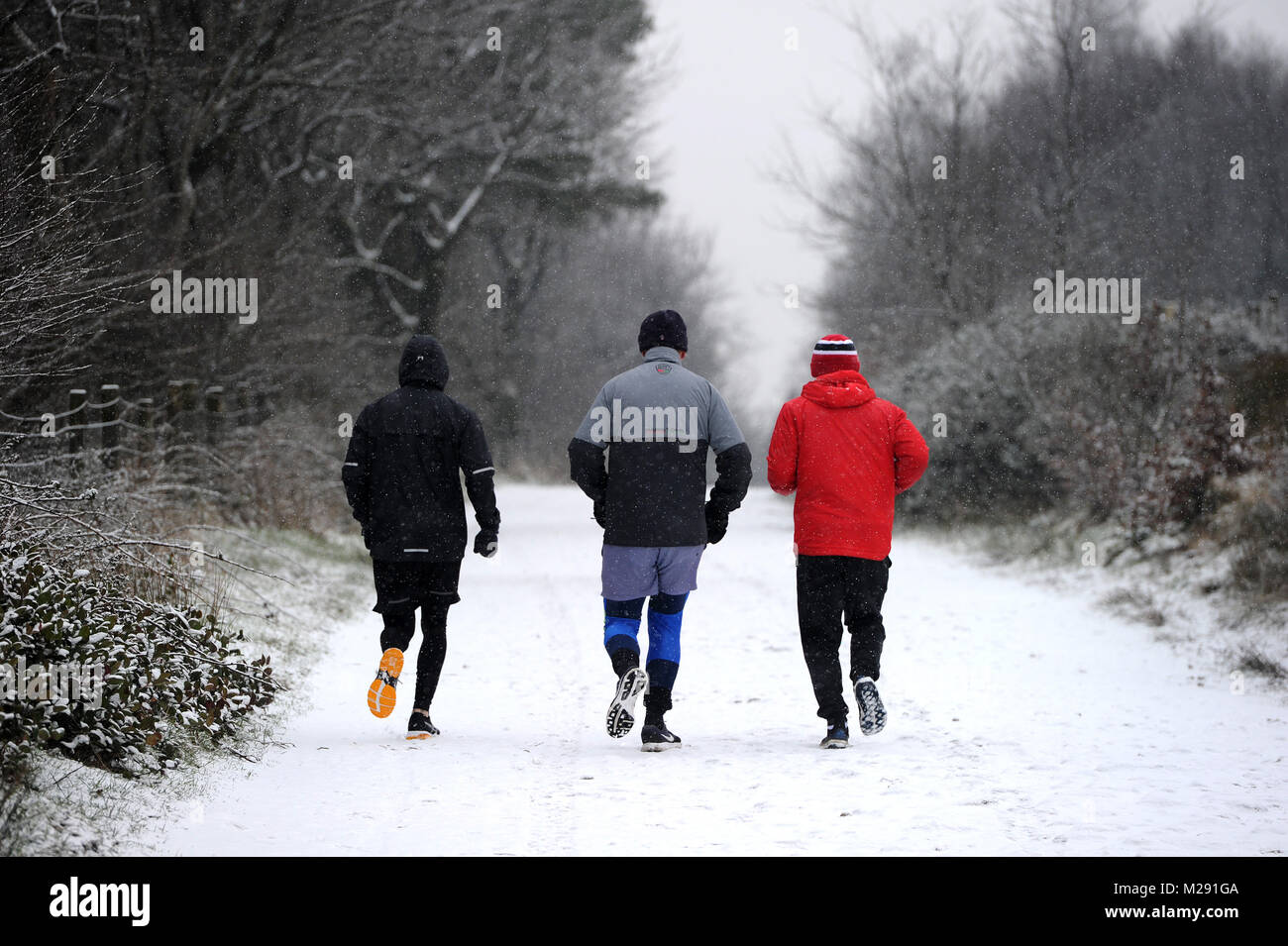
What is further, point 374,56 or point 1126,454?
point 374,56

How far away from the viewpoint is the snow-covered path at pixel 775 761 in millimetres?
4922

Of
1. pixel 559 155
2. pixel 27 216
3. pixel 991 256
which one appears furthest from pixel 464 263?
pixel 27 216

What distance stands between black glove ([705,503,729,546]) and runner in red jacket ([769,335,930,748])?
31 centimetres

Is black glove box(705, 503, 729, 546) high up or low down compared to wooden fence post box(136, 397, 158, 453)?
down

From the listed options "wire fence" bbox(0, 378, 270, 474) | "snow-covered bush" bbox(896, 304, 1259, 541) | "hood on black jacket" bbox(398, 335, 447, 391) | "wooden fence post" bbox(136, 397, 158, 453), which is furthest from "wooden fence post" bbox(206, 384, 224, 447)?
"snow-covered bush" bbox(896, 304, 1259, 541)

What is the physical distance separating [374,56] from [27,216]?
37.7 feet

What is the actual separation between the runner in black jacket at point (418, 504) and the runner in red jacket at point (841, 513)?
155cm

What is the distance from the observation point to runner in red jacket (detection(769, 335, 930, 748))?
677 cm

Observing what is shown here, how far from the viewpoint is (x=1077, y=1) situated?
26.0m

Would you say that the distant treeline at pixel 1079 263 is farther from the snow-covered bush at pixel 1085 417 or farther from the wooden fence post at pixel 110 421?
the wooden fence post at pixel 110 421

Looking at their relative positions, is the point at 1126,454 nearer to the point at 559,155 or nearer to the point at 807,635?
the point at 807,635

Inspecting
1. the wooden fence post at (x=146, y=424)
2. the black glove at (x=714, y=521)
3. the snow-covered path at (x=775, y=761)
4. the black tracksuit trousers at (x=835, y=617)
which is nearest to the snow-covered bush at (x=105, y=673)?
the snow-covered path at (x=775, y=761)

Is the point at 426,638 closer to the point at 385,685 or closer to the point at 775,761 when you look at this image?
the point at 385,685

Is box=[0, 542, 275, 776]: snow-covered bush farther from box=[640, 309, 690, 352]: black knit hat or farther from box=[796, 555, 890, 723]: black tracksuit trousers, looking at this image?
box=[796, 555, 890, 723]: black tracksuit trousers
